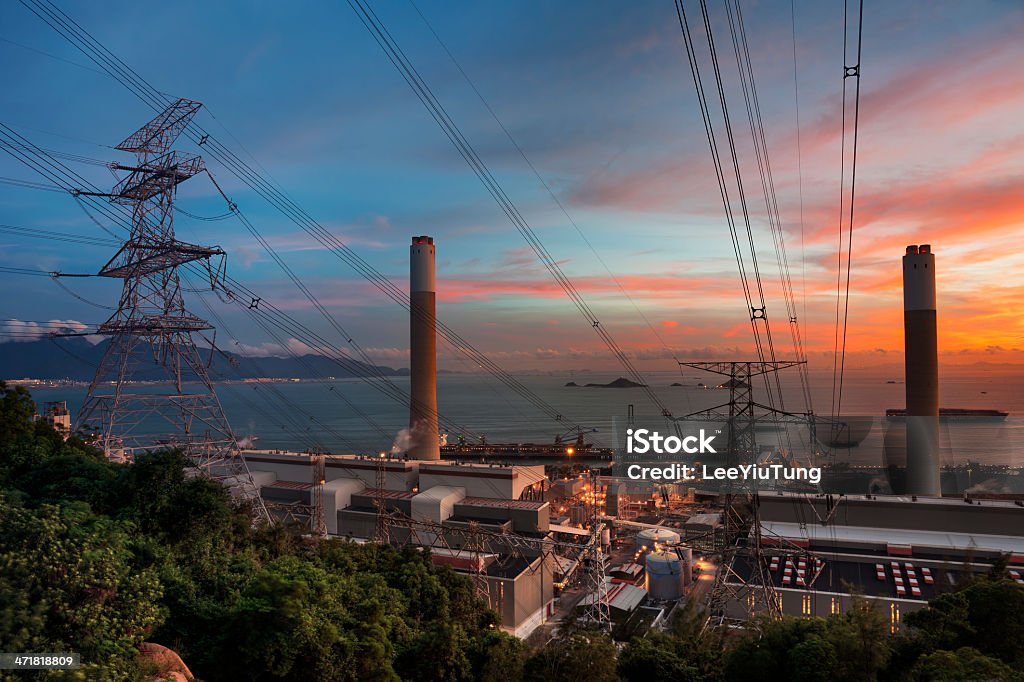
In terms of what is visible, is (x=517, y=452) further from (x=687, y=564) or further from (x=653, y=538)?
(x=687, y=564)

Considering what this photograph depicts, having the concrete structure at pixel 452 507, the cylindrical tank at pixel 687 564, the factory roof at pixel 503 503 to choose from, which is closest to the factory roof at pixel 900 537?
the cylindrical tank at pixel 687 564

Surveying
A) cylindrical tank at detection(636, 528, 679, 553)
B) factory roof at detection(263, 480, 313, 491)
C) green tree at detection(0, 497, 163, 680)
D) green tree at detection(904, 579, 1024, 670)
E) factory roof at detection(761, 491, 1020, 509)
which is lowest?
cylindrical tank at detection(636, 528, 679, 553)

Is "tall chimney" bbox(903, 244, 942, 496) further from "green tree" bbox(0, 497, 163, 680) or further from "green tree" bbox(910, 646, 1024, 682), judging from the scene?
"green tree" bbox(0, 497, 163, 680)

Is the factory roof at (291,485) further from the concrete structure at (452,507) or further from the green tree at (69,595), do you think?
the green tree at (69,595)

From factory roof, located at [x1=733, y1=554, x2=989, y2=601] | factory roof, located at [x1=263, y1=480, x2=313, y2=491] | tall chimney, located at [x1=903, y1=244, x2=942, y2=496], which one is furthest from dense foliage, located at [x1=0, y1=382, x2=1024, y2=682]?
tall chimney, located at [x1=903, y1=244, x2=942, y2=496]

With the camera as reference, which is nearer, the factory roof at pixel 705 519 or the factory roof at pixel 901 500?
the factory roof at pixel 901 500

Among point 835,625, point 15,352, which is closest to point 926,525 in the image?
point 835,625
